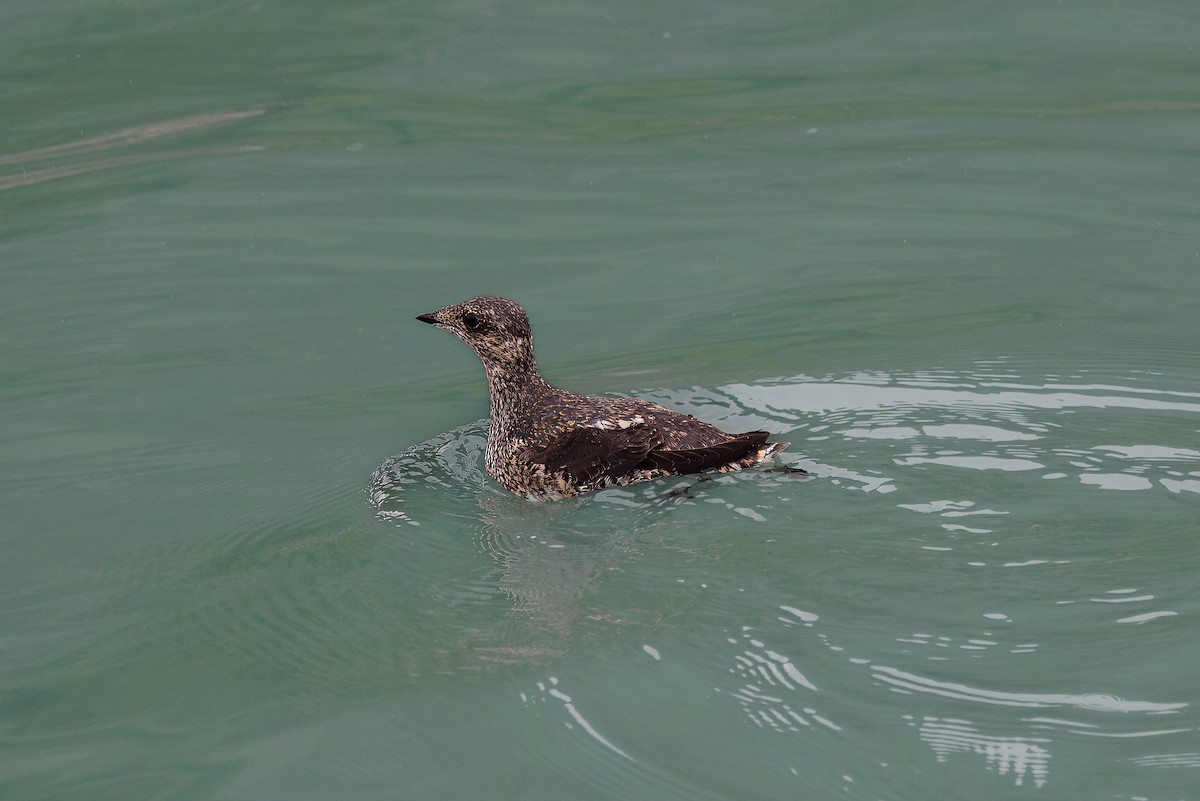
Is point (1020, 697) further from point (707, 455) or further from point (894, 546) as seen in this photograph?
point (707, 455)

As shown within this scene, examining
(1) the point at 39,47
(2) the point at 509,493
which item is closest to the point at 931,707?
(2) the point at 509,493

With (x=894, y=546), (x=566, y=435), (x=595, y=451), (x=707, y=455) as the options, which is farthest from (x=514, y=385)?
(x=894, y=546)

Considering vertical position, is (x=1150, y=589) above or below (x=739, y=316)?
below

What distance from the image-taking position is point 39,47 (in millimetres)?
12234

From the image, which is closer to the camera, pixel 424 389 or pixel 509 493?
pixel 509 493

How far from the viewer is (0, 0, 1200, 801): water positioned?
17.1 feet

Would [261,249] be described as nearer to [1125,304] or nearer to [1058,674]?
[1125,304]

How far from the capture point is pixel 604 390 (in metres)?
8.35

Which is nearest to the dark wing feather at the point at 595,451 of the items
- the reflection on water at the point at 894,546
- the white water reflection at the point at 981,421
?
the reflection on water at the point at 894,546

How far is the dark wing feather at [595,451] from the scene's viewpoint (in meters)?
7.01

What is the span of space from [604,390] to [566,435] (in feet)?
4.03

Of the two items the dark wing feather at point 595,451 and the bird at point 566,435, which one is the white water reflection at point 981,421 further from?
the dark wing feather at point 595,451

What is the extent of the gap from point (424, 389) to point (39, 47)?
5953 millimetres

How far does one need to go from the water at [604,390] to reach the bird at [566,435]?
0.16 metres
